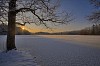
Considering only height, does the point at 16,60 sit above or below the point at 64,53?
above

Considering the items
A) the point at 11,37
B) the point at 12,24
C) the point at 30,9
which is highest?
the point at 30,9

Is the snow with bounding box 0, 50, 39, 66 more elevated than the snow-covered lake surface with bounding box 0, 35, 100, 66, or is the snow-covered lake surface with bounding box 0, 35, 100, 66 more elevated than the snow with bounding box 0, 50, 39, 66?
the snow with bounding box 0, 50, 39, 66

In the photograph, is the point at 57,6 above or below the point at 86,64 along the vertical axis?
above

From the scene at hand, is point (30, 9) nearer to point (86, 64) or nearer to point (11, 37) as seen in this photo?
point (11, 37)

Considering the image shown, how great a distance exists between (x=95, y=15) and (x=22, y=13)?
310 inches

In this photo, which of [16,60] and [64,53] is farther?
[64,53]

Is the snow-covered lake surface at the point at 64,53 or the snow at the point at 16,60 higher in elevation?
the snow at the point at 16,60

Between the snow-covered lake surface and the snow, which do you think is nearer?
the snow

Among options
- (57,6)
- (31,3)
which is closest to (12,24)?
(31,3)

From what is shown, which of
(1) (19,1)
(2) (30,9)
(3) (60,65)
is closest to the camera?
(3) (60,65)

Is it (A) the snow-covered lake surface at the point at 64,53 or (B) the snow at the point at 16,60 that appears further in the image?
(A) the snow-covered lake surface at the point at 64,53

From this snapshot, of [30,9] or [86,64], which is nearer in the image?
[86,64]

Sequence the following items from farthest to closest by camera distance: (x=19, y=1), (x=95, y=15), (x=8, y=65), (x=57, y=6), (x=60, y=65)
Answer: (x=95, y=15) → (x=57, y=6) → (x=19, y=1) → (x=60, y=65) → (x=8, y=65)

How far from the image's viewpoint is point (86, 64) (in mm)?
7883
